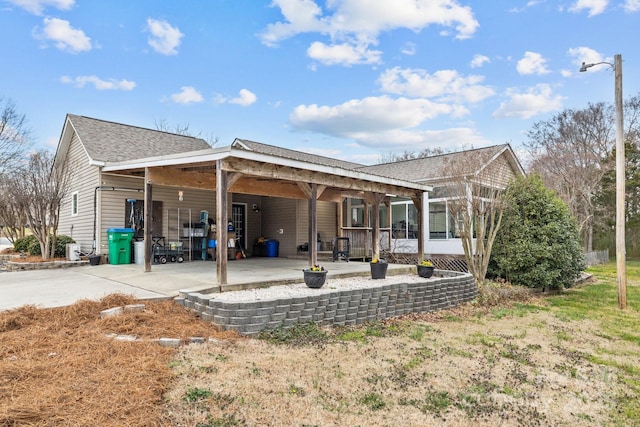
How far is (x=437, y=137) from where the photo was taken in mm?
28656

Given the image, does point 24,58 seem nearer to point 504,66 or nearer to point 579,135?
point 504,66

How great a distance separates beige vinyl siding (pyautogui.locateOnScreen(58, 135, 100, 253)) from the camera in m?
11.0

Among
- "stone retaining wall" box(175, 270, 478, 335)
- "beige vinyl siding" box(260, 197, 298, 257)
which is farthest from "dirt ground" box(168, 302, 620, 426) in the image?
"beige vinyl siding" box(260, 197, 298, 257)

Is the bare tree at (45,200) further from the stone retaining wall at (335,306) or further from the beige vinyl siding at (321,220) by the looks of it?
the stone retaining wall at (335,306)

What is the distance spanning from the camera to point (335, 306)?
19.4ft

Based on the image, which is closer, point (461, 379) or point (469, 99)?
point (461, 379)

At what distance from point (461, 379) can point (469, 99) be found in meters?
14.3

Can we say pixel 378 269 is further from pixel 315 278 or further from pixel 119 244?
pixel 119 244

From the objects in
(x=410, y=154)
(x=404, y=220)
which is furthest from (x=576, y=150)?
(x=410, y=154)

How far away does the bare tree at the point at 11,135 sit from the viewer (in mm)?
17469

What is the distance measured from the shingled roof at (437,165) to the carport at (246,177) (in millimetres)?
1363

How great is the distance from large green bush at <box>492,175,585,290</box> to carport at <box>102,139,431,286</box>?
2215 millimetres

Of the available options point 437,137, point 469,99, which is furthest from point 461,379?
point 437,137

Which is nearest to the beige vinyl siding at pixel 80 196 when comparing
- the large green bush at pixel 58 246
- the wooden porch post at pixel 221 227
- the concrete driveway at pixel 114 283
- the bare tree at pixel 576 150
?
the large green bush at pixel 58 246
